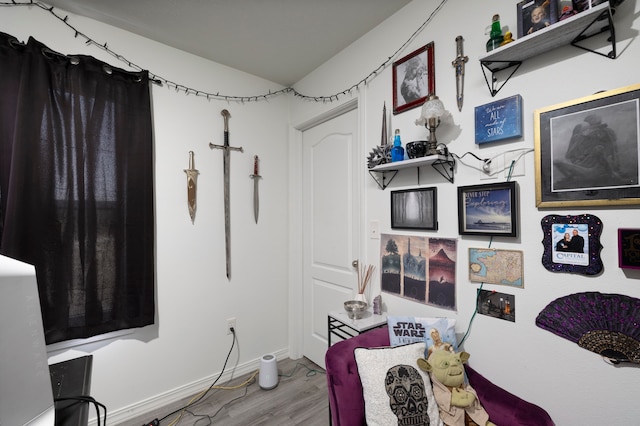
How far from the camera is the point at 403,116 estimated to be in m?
1.76

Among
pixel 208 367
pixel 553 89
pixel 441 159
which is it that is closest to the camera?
pixel 553 89

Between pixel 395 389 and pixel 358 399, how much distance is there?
0.17 metres

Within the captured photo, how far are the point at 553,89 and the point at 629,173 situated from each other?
428mm

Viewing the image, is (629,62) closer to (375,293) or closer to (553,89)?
(553,89)

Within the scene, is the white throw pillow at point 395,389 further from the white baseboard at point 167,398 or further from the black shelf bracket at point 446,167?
the white baseboard at point 167,398

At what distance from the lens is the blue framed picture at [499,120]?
1.25 meters

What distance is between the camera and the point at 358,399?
1.25m

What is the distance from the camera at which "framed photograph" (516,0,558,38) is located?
1105 mm

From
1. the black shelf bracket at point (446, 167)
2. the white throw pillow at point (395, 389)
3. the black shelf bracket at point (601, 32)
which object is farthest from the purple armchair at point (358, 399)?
the black shelf bracket at point (601, 32)

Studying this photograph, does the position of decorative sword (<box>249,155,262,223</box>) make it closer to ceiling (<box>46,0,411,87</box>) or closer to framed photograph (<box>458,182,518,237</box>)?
ceiling (<box>46,0,411,87</box>)

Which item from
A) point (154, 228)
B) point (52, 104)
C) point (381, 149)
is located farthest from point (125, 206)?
point (381, 149)

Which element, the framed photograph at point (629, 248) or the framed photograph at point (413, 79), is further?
the framed photograph at point (413, 79)

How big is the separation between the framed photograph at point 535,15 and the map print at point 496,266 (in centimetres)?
93

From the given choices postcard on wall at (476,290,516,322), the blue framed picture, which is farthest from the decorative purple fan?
the blue framed picture
